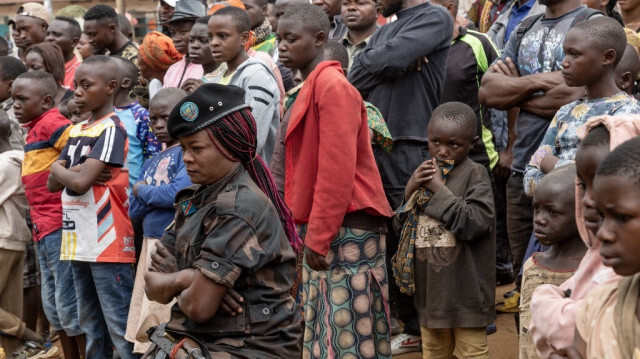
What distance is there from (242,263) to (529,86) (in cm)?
248

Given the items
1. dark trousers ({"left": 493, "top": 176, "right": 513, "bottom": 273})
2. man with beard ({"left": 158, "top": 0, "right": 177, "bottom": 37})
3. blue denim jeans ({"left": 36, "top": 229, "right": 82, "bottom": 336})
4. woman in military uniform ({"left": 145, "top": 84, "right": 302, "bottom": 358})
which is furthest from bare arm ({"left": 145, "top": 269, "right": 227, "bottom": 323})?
man with beard ({"left": 158, "top": 0, "right": 177, "bottom": 37})

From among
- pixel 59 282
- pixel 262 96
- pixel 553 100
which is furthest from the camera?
pixel 59 282

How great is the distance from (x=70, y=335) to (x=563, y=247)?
12.5ft

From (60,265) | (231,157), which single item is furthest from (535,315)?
(60,265)

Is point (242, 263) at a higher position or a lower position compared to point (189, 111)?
lower

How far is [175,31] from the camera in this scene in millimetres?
7875

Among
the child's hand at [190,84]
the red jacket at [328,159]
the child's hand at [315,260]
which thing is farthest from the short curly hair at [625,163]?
the child's hand at [190,84]

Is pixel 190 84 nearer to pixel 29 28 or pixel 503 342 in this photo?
pixel 503 342

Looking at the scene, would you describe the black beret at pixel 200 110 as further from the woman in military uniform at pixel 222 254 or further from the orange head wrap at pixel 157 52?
the orange head wrap at pixel 157 52

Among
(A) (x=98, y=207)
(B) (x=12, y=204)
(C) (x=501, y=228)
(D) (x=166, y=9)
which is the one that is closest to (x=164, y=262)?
(A) (x=98, y=207)

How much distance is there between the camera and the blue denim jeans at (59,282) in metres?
6.08

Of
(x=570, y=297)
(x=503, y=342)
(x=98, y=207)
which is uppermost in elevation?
(x=570, y=297)

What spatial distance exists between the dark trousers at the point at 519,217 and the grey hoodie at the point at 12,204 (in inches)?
154

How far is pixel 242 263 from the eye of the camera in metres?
3.35
